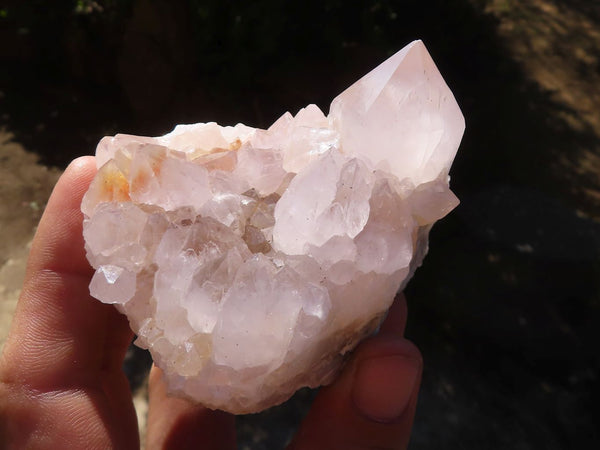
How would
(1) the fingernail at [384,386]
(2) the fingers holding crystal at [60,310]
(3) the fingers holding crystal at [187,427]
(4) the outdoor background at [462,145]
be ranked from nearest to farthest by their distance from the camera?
1. (1) the fingernail at [384,386]
2. (2) the fingers holding crystal at [60,310]
3. (3) the fingers holding crystal at [187,427]
4. (4) the outdoor background at [462,145]

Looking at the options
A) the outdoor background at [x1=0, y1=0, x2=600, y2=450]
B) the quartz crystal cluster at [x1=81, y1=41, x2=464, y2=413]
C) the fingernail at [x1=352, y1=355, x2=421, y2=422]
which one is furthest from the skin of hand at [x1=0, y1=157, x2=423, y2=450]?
the outdoor background at [x1=0, y1=0, x2=600, y2=450]

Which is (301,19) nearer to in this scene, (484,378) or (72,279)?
(484,378)

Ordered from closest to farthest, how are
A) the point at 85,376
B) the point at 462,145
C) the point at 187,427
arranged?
the point at 85,376 < the point at 187,427 < the point at 462,145

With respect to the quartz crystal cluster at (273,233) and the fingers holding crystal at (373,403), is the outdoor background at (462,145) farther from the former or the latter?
the quartz crystal cluster at (273,233)

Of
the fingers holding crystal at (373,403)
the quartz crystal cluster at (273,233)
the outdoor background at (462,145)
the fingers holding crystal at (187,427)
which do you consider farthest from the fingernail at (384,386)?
the outdoor background at (462,145)

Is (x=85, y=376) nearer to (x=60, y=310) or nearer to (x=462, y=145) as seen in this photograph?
(x=60, y=310)

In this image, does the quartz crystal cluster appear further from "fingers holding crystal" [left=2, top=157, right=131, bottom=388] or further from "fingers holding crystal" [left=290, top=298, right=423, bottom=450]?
"fingers holding crystal" [left=2, top=157, right=131, bottom=388]

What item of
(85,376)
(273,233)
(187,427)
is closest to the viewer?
(273,233)

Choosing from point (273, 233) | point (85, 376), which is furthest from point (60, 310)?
point (273, 233)
